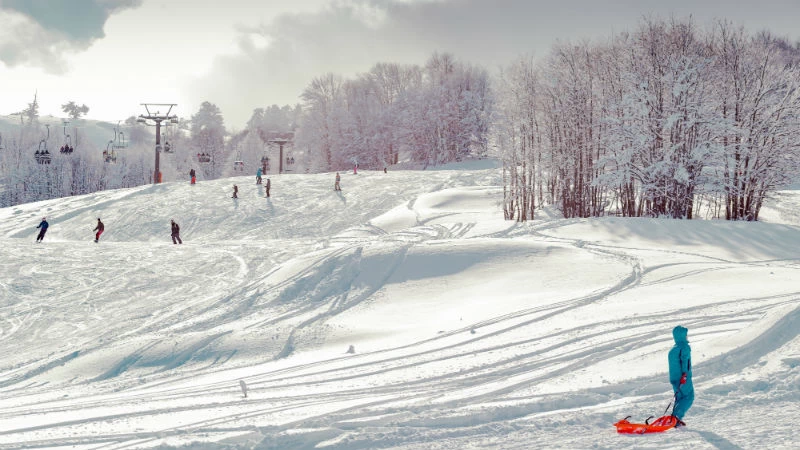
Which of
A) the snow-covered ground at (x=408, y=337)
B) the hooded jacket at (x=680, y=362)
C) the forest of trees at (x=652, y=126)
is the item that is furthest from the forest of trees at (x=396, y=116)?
the hooded jacket at (x=680, y=362)

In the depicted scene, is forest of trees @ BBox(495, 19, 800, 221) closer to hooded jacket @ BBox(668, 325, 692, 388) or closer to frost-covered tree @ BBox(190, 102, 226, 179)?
hooded jacket @ BBox(668, 325, 692, 388)

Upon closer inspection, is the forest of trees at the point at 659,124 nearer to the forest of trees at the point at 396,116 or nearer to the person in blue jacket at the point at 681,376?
the person in blue jacket at the point at 681,376

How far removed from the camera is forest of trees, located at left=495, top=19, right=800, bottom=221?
27531mm

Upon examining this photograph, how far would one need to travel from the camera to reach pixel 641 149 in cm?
2808

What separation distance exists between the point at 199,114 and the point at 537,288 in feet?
299

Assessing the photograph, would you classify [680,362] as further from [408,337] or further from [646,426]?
[408,337]

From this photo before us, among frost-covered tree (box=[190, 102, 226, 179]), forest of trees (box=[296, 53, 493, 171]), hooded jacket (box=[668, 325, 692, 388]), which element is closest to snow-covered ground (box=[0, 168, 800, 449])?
hooded jacket (box=[668, 325, 692, 388])

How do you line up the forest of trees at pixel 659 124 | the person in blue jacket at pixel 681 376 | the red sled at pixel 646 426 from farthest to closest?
the forest of trees at pixel 659 124, the person in blue jacket at pixel 681 376, the red sled at pixel 646 426

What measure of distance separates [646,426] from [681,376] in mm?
693

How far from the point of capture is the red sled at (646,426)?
611 cm

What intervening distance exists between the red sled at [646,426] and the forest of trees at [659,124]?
22618 mm

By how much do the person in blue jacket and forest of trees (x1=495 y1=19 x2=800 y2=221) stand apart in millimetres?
22272

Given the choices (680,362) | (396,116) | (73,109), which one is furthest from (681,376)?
(73,109)

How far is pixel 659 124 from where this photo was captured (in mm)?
28234
